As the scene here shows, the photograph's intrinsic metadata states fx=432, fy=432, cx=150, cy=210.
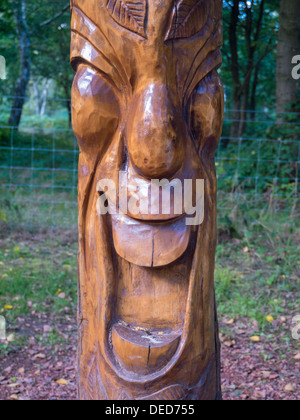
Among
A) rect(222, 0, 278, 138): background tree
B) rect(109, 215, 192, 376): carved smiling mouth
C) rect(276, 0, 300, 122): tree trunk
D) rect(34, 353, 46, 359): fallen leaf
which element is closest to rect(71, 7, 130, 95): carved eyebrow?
rect(109, 215, 192, 376): carved smiling mouth

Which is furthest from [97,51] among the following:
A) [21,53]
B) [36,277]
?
[21,53]

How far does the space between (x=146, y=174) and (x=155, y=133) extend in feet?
0.47

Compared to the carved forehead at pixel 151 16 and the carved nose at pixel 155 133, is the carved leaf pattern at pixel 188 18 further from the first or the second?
the carved nose at pixel 155 133

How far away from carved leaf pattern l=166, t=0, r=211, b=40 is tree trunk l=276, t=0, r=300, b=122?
4748mm

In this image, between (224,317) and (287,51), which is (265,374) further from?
(287,51)

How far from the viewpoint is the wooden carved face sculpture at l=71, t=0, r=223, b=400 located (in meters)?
1.40

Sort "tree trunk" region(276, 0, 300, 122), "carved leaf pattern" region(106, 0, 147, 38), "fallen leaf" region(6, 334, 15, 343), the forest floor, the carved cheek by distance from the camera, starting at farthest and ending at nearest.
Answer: "tree trunk" region(276, 0, 300, 122) → "fallen leaf" region(6, 334, 15, 343) → the forest floor → the carved cheek → "carved leaf pattern" region(106, 0, 147, 38)

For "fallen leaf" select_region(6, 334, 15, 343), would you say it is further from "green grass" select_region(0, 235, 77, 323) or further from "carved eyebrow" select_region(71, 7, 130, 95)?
"carved eyebrow" select_region(71, 7, 130, 95)

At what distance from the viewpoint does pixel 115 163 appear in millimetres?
1506

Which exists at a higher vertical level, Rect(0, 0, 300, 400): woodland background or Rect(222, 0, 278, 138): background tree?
Rect(222, 0, 278, 138): background tree

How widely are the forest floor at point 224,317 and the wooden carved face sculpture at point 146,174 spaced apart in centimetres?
139

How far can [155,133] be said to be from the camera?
1.37 meters

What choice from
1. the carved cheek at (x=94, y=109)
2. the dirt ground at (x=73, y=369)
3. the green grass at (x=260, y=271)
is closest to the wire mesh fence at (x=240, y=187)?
the green grass at (x=260, y=271)

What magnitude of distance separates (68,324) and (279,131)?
3.86m
